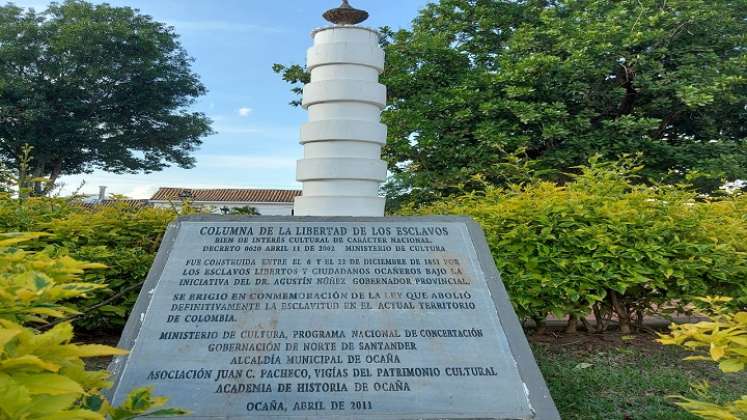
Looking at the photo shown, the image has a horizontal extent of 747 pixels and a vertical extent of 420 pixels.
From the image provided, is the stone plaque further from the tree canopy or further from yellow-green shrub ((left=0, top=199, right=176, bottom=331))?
the tree canopy

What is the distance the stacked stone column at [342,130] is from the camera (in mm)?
7555

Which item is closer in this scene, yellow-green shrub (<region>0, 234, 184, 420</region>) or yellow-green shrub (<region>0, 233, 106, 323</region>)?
yellow-green shrub (<region>0, 234, 184, 420</region>)

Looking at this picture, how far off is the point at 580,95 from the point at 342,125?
958 cm

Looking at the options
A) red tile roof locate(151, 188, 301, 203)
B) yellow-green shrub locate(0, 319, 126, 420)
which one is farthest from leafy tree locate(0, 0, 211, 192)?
yellow-green shrub locate(0, 319, 126, 420)

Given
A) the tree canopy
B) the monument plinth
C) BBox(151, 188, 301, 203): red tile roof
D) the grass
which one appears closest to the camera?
the monument plinth

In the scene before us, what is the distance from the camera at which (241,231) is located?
13.2ft

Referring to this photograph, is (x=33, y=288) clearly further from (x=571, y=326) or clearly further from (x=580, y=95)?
(x=580, y=95)

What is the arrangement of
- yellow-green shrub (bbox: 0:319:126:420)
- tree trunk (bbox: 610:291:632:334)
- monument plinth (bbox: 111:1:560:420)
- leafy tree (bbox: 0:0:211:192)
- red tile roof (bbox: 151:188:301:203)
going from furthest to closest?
1. red tile roof (bbox: 151:188:301:203)
2. leafy tree (bbox: 0:0:211:192)
3. tree trunk (bbox: 610:291:632:334)
4. monument plinth (bbox: 111:1:560:420)
5. yellow-green shrub (bbox: 0:319:126:420)

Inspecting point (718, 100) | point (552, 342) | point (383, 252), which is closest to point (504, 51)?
point (718, 100)

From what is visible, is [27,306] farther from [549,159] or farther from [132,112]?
[132,112]

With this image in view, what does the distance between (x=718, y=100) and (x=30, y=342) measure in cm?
1632

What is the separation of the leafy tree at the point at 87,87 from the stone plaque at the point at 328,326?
2325 centimetres

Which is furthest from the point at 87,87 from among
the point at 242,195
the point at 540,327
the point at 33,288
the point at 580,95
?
the point at 33,288

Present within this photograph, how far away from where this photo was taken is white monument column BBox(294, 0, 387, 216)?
7555 mm
